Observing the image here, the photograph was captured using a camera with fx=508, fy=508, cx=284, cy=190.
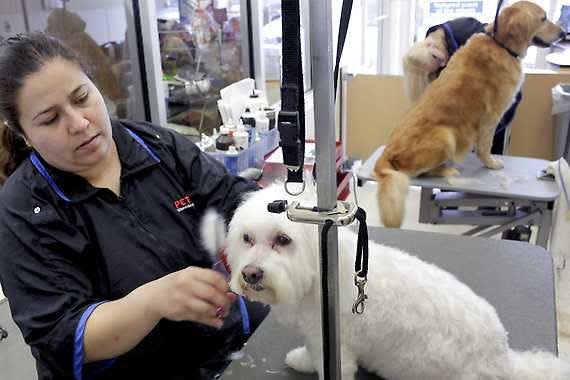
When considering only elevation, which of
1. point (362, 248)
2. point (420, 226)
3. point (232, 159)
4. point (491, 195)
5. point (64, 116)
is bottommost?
point (420, 226)

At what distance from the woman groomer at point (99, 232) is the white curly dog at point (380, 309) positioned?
84 mm

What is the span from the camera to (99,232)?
921 mm

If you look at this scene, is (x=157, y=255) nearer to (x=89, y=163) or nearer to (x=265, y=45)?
(x=89, y=163)

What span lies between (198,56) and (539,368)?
2016 mm

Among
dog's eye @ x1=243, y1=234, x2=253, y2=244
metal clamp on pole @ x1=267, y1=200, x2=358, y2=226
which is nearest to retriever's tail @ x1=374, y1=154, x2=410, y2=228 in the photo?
dog's eye @ x1=243, y1=234, x2=253, y2=244

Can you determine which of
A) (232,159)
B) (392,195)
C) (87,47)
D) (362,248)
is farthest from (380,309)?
(87,47)

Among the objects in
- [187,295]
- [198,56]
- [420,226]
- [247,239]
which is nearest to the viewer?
[187,295]

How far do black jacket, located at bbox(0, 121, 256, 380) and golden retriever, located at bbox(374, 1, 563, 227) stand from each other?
96 cm

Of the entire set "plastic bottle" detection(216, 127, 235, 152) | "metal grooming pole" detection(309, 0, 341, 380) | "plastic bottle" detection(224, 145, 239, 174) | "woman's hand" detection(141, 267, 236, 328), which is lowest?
"plastic bottle" detection(224, 145, 239, 174)

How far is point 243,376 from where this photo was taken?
896 mm

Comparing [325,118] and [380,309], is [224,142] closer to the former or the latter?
[380,309]

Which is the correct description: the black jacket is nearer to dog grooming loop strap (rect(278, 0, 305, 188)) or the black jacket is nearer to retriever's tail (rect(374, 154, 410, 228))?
dog grooming loop strap (rect(278, 0, 305, 188))

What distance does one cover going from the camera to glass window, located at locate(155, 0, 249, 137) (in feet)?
7.31

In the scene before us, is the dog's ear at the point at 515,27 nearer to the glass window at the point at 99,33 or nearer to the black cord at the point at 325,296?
the glass window at the point at 99,33
